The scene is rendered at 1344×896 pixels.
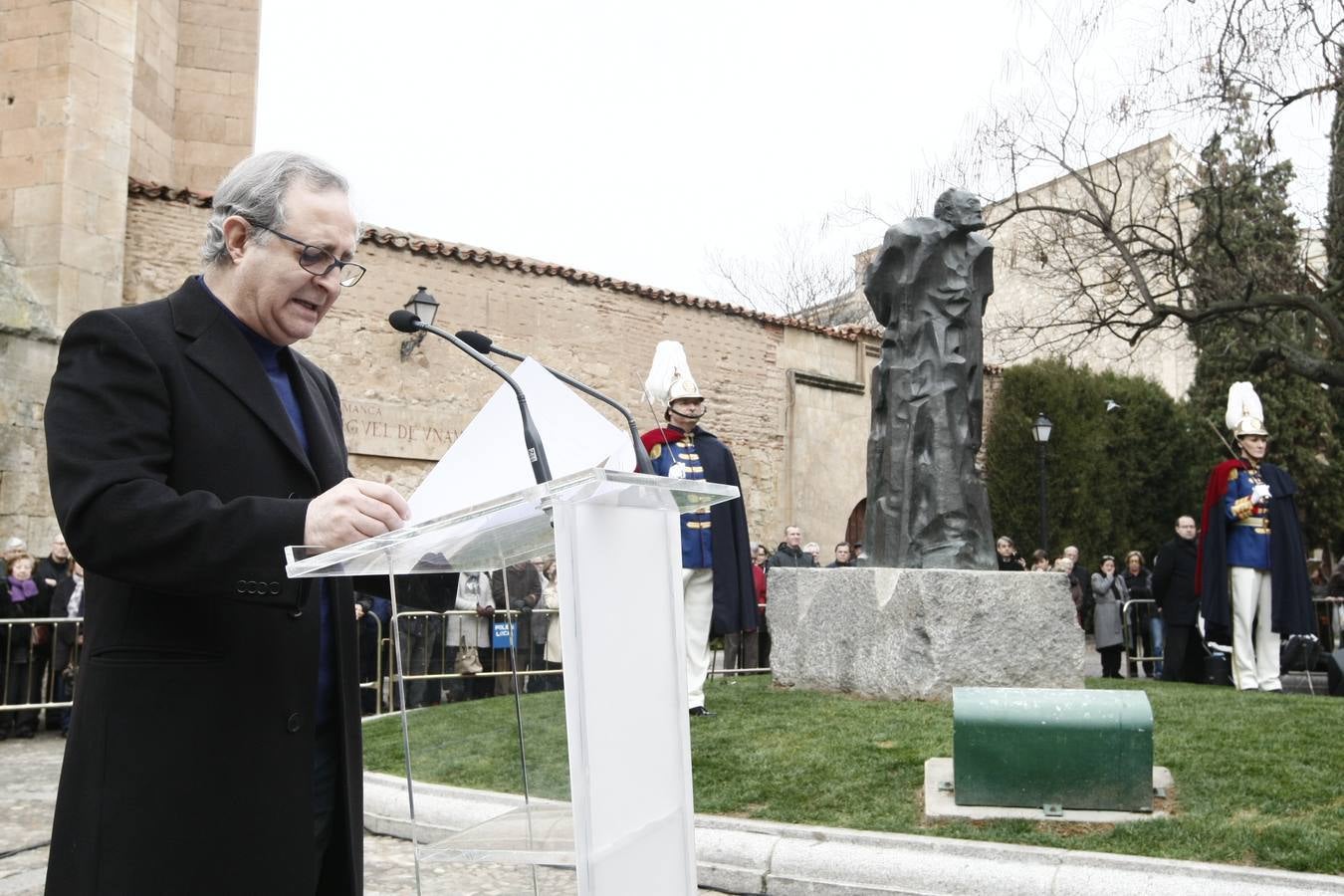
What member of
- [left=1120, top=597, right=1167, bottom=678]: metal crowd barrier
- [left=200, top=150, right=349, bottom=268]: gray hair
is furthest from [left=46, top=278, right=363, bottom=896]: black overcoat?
[left=1120, top=597, right=1167, bottom=678]: metal crowd barrier

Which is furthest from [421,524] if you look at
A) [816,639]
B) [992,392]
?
[992,392]

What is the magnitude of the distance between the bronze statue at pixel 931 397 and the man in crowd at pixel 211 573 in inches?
271

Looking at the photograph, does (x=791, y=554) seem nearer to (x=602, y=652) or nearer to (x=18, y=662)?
(x=18, y=662)

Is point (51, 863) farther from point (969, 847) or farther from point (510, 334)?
point (510, 334)

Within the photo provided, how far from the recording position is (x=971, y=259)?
883cm

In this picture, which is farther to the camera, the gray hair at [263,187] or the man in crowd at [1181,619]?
the man in crowd at [1181,619]

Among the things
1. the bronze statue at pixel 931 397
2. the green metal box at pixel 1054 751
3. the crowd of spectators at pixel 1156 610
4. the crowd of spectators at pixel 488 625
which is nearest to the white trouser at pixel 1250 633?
the crowd of spectators at pixel 1156 610

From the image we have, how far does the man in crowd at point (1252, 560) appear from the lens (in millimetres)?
9711

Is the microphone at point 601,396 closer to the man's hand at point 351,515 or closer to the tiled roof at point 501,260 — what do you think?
the man's hand at point 351,515

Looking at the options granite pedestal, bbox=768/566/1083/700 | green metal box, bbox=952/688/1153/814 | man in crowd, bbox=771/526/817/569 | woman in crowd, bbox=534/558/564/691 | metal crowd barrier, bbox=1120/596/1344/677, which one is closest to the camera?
woman in crowd, bbox=534/558/564/691

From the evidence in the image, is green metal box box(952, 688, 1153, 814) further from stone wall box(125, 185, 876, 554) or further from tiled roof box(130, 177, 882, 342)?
tiled roof box(130, 177, 882, 342)

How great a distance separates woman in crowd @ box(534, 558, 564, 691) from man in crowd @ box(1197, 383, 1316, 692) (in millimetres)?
9349

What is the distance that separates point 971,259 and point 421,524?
7886 millimetres

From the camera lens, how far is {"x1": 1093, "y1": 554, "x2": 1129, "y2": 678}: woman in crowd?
45.6 ft
